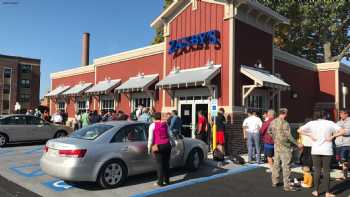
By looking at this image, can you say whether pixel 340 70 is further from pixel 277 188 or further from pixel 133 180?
pixel 133 180

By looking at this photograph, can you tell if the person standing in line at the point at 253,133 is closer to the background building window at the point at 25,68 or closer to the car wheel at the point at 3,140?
the car wheel at the point at 3,140

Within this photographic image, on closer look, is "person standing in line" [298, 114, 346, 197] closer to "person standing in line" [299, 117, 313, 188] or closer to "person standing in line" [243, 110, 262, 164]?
"person standing in line" [299, 117, 313, 188]

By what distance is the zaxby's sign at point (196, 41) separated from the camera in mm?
13086

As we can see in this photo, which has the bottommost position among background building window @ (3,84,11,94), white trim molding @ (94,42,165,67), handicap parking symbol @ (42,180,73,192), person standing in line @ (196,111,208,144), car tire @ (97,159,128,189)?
handicap parking symbol @ (42,180,73,192)

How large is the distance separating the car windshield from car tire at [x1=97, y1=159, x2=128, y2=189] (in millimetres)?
706

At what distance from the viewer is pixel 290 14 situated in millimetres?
25359

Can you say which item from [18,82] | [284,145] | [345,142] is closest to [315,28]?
[345,142]

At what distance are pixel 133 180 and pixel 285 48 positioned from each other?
935 inches

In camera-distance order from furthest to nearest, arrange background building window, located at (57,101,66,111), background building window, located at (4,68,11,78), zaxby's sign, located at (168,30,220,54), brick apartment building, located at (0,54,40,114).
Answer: background building window, located at (4,68,11,78) → brick apartment building, located at (0,54,40,114) → background building window, located at (57,101,66,111) → zaxby's sign, located at (168,30,220,54)

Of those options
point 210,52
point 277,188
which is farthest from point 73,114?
point 277,188

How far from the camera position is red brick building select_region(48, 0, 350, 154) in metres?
12.8

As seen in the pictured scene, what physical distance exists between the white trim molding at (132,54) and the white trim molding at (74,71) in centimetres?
104

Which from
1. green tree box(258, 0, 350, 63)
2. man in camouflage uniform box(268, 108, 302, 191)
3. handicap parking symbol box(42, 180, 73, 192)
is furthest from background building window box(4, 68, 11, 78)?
man in camouflage uniform box(268, 108, 302, 191)

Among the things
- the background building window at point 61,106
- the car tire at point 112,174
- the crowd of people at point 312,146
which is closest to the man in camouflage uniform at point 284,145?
the crowd of people at point 312,146
